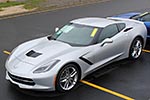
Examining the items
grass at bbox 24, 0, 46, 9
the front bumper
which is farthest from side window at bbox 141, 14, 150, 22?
grass at bbox 24, 0, 46, 9

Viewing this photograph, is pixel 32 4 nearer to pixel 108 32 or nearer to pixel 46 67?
pixel 108 32

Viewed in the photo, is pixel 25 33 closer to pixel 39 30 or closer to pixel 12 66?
pixel 39 30

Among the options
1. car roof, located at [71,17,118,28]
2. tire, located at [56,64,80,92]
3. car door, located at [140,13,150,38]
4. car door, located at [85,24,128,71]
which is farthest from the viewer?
car door, located at [140,13,150,38]

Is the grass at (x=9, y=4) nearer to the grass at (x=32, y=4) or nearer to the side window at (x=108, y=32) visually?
the grass at (x=32, y=4)

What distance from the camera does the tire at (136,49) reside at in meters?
8.49

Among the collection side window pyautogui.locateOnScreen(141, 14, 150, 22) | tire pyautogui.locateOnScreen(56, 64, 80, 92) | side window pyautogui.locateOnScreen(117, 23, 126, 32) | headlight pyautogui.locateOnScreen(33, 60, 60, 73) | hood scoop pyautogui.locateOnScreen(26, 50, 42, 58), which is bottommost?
tire pyautogui.locateOnScreen(56, 64, 80, 92)

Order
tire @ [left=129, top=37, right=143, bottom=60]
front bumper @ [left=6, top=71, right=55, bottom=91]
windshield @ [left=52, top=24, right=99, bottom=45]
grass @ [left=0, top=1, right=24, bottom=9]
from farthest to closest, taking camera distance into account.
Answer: grass @ [left=0, top=1, right=24, bottom=9] → tire @ [left=129, top=37, right=143, bottom=60] → windshield @ [left=52, top=24, right=99, bottom=45] → front bumper @ [left=6, top=71, right=55, bottom=91]

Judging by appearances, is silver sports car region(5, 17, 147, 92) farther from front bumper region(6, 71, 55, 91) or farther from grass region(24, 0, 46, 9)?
grass region(24, 0, 46, 9)

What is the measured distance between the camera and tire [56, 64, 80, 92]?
21.6 feet

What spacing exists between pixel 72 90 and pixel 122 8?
441 inches

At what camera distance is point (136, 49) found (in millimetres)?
8625

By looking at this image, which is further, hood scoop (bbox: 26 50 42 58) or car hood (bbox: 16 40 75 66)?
hood scoop (bbox: 26 50 42 58)

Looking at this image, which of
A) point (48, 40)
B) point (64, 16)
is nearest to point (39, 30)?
point (64, 16)

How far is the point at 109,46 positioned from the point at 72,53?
3.93ft
